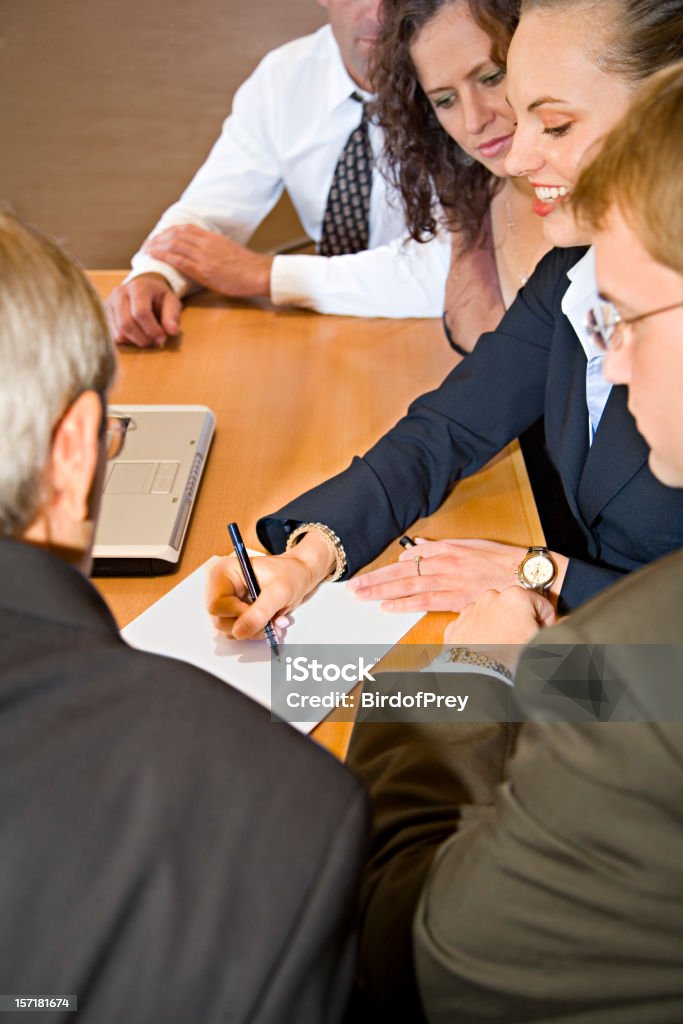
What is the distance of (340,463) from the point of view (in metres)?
1.49

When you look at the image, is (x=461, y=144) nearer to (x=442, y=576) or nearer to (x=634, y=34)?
(x=634, y=34)

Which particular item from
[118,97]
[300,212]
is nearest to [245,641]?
[300,212]

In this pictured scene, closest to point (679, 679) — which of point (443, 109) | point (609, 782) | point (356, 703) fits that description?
point (609, 782)

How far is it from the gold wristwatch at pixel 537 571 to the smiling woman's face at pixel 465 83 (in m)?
0.79

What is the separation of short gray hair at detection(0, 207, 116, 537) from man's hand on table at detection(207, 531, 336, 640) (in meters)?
0.43

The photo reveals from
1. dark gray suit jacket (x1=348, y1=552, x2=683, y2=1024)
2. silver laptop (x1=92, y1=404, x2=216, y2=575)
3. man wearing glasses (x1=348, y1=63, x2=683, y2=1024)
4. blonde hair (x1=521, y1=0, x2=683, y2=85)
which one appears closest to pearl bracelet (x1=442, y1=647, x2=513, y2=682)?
man wearing glasses (x1=348, y1=63, x2=683, y2=1024)

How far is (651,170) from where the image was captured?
2.37 feet

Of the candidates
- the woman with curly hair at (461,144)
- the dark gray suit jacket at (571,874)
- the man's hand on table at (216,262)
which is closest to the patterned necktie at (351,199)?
the woman with curly hair at (461,144)

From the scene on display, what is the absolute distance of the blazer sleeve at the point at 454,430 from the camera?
1320 mm

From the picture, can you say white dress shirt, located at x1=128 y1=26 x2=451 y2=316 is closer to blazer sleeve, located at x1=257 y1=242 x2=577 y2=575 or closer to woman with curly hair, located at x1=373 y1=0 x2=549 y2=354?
woman with curly hair, located at x1=373 y1=0 x2=549 y2=354

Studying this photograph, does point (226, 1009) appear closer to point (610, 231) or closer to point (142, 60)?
point (610, 231)

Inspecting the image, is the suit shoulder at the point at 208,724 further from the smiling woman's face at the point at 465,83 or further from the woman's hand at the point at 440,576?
the smiling woman's face at the point at 465,83

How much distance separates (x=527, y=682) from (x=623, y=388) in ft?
2.25

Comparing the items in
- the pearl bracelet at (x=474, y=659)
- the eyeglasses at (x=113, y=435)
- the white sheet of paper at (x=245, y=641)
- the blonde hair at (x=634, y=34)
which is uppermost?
the blonde hair at (x=634, y=34)
